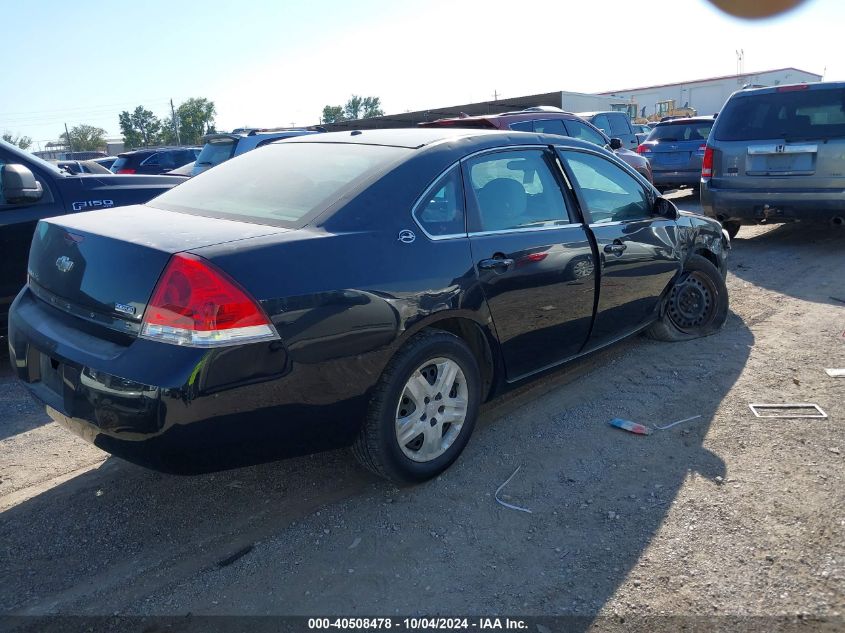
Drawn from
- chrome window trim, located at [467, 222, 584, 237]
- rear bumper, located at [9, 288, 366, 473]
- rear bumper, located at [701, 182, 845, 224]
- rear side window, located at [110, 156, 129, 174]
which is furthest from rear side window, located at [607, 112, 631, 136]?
rear bumper, located at [9, 288, 366, 473]

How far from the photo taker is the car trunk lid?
2.68 meters

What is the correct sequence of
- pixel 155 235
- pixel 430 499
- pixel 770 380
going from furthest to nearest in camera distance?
pixel 770 380 < pixel 430 499 < pixel 155 235

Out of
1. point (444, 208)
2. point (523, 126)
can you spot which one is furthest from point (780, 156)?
point (444, 208)

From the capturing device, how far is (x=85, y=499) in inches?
131

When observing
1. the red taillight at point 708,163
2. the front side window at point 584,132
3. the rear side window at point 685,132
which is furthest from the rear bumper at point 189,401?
the rear side window at point 685,132

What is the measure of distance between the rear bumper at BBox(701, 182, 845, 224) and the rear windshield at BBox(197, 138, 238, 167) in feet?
25.6

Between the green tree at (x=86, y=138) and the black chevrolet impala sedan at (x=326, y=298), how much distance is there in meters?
81.1

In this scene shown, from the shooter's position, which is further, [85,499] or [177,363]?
[85,499]

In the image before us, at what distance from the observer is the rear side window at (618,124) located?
14.9 m

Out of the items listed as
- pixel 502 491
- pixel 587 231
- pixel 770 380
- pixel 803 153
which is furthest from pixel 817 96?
pixel 502 491

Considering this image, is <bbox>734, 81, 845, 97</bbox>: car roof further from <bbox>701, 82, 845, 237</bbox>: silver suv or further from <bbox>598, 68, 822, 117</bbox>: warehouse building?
<bbox>598, 68, 822, 117</bbox>: warehouse building

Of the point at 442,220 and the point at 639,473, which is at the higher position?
the point at 442,220

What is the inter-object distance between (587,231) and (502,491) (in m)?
1.62

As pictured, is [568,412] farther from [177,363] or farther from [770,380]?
[177,363]
